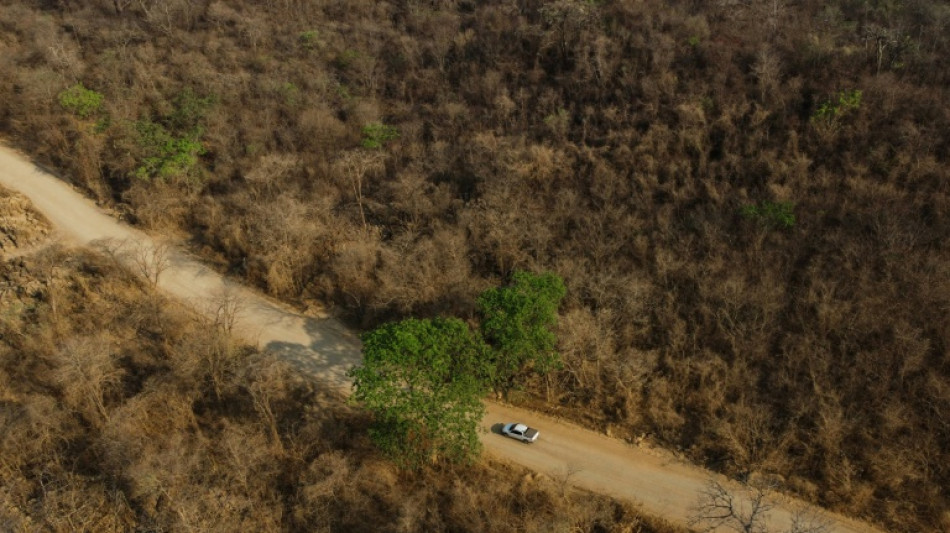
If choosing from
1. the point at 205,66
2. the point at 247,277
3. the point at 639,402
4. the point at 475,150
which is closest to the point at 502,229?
the point at 475,150

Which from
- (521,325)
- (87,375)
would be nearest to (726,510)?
(521,325)

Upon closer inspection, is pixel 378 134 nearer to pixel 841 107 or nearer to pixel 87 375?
pixel 87 375

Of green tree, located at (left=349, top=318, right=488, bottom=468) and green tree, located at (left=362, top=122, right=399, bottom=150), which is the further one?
green tree, located at (left=362, top=122, right=399, bottom=150)

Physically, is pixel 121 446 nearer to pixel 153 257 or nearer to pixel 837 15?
pixel 153 257

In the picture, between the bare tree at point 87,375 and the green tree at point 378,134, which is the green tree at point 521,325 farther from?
the green tree at point 378,134

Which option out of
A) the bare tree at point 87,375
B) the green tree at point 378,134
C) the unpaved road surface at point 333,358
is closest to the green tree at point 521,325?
the unpaved road surface at point 333,358

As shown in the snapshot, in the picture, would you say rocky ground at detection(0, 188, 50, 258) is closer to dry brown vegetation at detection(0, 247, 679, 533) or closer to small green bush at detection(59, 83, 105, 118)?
dry brown vegetation at detection(0, 247, 679, 533)

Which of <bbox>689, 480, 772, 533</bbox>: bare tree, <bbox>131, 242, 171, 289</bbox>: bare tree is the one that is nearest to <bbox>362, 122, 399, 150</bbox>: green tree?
<bbox>131, 242, 171, 289</bbox>: bare tree
